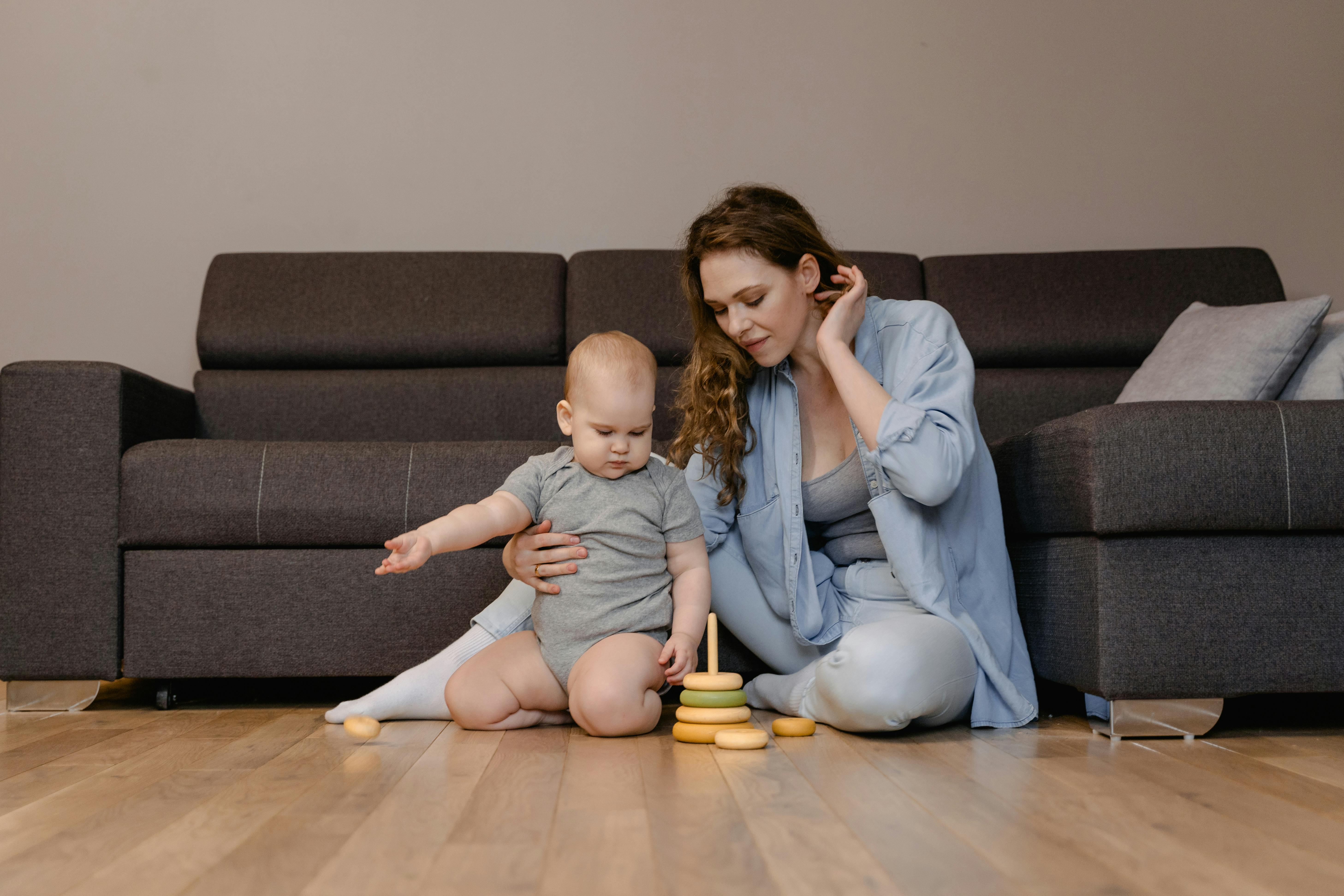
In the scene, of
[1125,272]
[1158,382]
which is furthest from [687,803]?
[1125,272]

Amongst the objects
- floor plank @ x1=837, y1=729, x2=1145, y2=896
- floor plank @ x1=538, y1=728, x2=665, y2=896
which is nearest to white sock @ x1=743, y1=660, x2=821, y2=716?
floor plank @ x1=837, y1=729, x2=1145, y2=896

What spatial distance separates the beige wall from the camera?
288 cm

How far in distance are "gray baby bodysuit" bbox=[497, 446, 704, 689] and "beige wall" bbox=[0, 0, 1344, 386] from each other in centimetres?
148

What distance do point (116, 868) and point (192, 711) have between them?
1.00m

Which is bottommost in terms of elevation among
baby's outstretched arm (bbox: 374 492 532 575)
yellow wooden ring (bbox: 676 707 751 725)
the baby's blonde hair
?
yellow wooden ring (bbox: 676 707 751 725)

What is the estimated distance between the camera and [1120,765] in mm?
1252

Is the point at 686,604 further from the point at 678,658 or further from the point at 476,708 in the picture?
the point at 476,708

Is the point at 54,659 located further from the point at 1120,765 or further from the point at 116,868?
the point at 1120,765

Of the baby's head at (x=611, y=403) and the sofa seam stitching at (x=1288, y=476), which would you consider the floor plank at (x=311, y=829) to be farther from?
the sofa seam stitching at (x=1288, y=476)

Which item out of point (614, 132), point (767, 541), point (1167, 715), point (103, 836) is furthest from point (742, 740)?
point (614, 132)

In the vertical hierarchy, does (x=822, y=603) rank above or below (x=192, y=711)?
Result: above

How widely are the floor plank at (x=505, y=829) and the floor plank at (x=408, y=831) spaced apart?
1 centimetres

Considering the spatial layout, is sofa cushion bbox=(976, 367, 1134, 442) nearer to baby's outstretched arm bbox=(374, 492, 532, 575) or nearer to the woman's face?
the woman's face

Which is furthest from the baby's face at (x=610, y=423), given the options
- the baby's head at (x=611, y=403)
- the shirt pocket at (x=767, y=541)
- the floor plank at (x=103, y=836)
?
the floor plank at (x=103, y=836)
